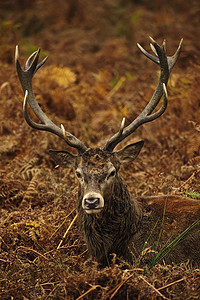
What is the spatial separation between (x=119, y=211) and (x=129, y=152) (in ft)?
2.31

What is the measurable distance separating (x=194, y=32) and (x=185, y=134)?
5.35 m

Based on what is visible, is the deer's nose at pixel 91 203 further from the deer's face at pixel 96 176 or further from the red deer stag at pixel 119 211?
the red deer stag at pixel 119 211

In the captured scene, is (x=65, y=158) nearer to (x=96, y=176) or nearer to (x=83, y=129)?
(x=96, y=176)

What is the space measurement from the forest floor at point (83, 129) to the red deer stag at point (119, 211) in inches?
10.8

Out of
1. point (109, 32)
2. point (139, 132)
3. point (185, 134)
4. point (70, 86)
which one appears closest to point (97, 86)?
point (70, 86)

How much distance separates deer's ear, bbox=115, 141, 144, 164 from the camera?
491cm

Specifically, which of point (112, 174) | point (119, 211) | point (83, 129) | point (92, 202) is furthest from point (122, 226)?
point (83, 129)

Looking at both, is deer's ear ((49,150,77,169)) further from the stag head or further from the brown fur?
the brown fur

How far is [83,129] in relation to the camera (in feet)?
28.0

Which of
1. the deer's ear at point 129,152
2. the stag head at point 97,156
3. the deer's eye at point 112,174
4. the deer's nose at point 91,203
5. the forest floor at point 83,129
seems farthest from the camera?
the deer's ear at point 129,152

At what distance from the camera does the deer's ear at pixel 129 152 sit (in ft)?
16.1

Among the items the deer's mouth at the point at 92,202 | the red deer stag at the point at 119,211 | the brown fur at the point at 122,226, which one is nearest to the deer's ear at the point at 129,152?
the red deer stag at the point at 119,211

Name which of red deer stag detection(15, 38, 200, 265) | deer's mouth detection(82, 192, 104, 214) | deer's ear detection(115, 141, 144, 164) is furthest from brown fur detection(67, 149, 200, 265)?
deer's mouth detection(82, 192, 104, 214)

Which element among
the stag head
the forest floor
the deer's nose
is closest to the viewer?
the forest floor
